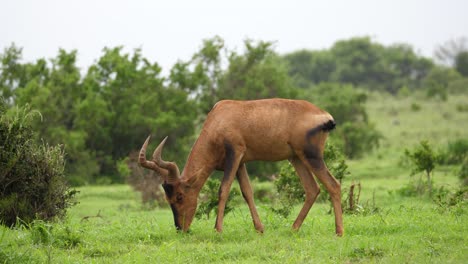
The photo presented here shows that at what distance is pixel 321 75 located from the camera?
6644 cm

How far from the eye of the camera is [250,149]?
979 cm

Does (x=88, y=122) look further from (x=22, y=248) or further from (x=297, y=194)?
(x=22, y=248)

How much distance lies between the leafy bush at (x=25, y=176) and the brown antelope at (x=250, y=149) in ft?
5.90

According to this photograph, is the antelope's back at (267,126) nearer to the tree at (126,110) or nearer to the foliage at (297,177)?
the foliage at (297,177)

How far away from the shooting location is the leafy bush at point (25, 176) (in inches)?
403

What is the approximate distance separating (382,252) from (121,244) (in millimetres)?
3254

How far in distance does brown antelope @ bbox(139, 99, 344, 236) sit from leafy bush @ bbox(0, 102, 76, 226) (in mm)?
1797

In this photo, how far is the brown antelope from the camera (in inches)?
376

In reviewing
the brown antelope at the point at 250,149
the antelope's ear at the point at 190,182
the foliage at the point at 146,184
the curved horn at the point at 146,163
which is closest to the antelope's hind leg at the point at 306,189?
the brown antelope at the point at 250,149

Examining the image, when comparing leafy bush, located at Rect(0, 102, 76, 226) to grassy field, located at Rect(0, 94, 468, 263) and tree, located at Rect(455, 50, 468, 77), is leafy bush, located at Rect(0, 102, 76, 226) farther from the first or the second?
tree, located at Rect(455, 50, 468, 77)

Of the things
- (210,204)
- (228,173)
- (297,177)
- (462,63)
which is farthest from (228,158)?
(462,63)

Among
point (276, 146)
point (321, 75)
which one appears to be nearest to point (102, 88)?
point (276, 146)

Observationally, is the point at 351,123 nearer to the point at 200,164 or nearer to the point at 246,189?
the point at 246,189

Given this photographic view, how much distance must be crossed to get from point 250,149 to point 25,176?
10.7 ft
